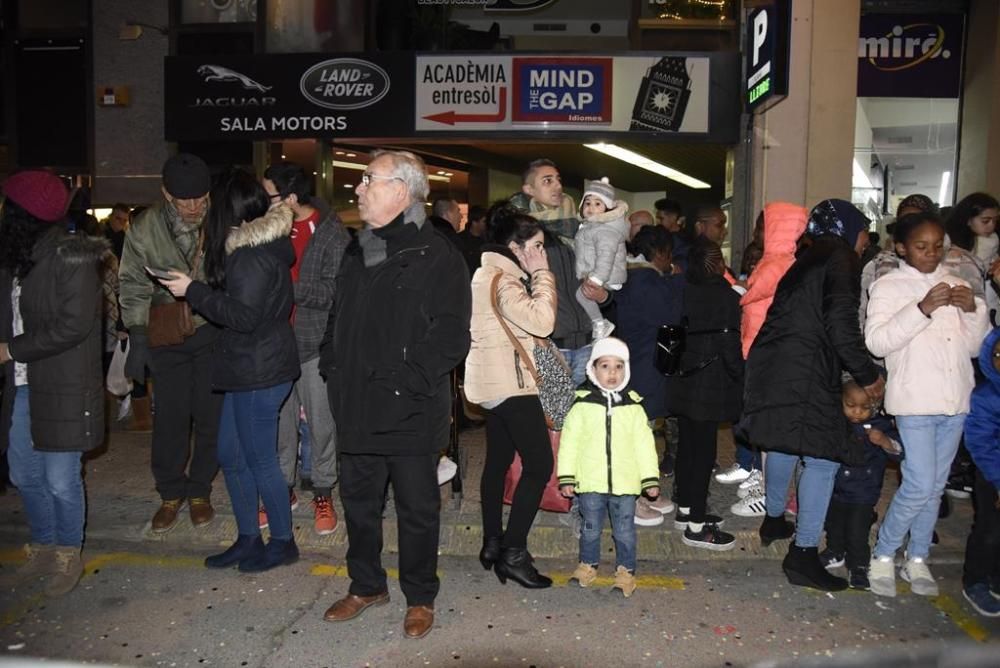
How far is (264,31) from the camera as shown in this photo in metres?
12.5

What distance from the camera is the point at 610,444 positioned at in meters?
4.69

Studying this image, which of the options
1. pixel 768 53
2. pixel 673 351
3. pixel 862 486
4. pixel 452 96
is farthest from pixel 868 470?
pixel 452 96

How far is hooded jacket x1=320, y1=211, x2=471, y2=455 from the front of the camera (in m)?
4.13

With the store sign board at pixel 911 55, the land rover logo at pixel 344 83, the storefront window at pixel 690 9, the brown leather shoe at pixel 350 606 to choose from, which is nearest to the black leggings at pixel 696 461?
the brown leather shoe at pixel 350 606

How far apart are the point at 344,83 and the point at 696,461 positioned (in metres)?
8.28

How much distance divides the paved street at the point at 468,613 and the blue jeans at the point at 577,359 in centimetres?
106

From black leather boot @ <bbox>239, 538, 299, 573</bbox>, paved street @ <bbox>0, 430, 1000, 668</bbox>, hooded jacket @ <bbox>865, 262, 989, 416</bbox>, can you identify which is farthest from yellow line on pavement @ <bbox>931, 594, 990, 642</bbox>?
black leather boot @ <bbox>239, 538, 299, 573</bbox>

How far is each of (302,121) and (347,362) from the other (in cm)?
855

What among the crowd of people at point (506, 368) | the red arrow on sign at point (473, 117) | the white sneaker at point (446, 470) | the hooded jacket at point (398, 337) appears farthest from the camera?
the red arrow on sign at point (473, 117)

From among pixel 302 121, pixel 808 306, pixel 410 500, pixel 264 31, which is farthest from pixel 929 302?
pixel 264 31

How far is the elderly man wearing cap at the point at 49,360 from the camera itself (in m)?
4.54

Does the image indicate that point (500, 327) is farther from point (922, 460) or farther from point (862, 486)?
point (922, 460)

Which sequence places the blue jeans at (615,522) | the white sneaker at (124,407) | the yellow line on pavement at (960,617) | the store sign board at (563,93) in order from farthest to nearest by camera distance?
the store sign board at (563,93), the white sneaker at (124,407), the blue jeans at (615,522), the yellow line on pavement at (960,617)

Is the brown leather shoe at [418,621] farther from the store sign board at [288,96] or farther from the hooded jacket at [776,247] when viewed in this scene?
the store sign board at [288,96]
